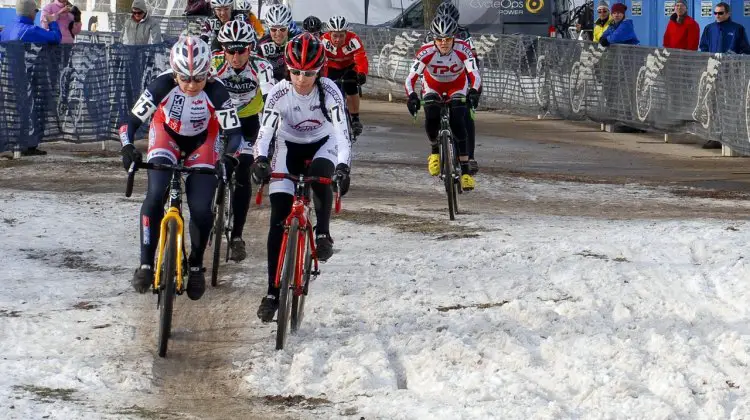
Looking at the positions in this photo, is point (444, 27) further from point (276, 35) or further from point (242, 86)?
point (242, 86)

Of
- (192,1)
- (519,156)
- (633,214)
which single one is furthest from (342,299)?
(192,1)

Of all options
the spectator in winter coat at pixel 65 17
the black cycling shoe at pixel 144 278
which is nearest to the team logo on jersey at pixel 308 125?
the black cycling shoe at pixel 144 278

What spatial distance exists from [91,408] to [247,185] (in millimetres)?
3984

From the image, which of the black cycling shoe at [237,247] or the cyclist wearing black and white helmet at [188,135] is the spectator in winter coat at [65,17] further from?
the cyclist wearing black and white helmet at [188,135]

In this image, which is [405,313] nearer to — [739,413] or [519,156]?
[739,413]

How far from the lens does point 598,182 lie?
16906mm

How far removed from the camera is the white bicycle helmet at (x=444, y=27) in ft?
45.7

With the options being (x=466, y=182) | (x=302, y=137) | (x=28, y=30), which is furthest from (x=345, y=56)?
(x=302, y=137)

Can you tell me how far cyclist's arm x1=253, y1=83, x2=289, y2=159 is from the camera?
28.7ft

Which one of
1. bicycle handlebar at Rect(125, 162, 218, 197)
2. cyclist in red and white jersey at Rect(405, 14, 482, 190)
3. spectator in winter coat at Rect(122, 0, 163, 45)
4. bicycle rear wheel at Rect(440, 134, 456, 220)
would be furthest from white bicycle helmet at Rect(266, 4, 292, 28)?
spectator in winter coat at Rect(122, 0, 163, 45)

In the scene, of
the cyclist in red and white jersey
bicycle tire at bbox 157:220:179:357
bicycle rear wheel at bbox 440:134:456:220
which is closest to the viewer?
bicycle tire at bbox 157:220:179:357

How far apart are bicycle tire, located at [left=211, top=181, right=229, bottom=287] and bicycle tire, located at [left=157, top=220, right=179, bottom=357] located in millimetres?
2189

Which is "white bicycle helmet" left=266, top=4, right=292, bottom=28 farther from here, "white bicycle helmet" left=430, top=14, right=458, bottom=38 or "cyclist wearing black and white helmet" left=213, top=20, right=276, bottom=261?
"cyclist wearing black and white helmet" left=213, top=20, right=276, bottom=261

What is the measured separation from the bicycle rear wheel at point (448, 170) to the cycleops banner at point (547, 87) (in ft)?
19.6
